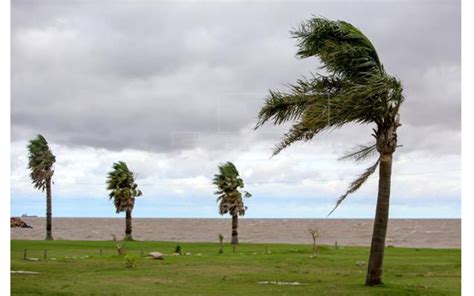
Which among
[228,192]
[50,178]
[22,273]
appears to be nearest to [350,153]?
[22,273]

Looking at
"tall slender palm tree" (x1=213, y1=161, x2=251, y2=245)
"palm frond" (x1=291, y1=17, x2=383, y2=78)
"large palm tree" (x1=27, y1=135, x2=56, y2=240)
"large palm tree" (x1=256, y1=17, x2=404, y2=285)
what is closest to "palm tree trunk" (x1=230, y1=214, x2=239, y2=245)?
"tall slender palm tree" (x1=213, y1=161, x2=251, y2=245)

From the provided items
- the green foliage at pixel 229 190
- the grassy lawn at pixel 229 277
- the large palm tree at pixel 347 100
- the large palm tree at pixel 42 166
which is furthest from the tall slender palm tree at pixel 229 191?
the large palm tree at pixel 347 100

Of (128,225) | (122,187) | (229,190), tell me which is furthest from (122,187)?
(229,190)

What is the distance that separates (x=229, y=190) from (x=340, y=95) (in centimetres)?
4549

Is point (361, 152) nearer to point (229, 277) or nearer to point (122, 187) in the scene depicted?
point (229, 277)

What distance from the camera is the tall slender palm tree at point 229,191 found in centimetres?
6353

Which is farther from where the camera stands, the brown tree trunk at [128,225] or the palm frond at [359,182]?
the brown tree trunk at [128,225]

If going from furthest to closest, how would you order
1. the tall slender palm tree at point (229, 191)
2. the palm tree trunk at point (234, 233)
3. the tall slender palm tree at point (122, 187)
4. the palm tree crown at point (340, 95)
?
1. the tall slender palm tree at point (122, 187)
2. the tall slender palm tree at point (229, 191)
3. the palm tree trunk at point (234, 233)
4. the palm tree crown at point (340, 95)

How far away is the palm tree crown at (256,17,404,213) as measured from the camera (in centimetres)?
1922

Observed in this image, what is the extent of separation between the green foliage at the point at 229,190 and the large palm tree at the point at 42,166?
1685 centimetres

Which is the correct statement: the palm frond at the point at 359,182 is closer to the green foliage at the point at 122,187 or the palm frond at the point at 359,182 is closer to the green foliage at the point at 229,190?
the green foliage at the point at 229,190

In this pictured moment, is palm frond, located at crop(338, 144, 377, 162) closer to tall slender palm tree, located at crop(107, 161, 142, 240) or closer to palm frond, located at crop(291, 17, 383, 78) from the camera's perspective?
palm frond, located at crop(291, 17, 383, 78)

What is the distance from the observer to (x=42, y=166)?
64000 millimetres

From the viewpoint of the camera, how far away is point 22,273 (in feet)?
86.1
